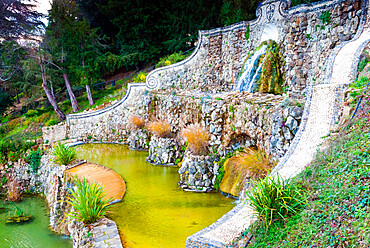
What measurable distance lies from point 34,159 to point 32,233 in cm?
410

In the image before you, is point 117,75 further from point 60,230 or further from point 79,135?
point 60,230

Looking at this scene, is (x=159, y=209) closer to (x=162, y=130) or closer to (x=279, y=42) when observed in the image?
(x=162, y=130)

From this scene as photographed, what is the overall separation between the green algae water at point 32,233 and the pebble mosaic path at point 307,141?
4049 mm

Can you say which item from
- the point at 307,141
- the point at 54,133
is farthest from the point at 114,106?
the point at 307,141

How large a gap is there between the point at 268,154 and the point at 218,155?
66.4 inches

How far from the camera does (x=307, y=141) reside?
4.64m

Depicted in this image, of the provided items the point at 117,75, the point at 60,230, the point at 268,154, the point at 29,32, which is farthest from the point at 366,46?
the point at 29,32

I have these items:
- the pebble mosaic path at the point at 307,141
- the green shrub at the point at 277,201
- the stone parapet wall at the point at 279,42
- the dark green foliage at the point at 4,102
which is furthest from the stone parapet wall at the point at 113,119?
the green shrub at the point at 277,201

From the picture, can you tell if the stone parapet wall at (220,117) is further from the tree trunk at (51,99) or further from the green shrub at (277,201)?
the tree trunk at (51,99)

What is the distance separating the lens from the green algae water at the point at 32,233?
6.30 metres

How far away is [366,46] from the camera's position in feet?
19.3

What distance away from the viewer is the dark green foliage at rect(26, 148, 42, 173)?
10250 mm

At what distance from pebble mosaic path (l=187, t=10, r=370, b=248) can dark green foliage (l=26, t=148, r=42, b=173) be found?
875 cm

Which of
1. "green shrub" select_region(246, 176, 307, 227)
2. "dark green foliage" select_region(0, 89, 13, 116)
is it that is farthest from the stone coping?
"green shrub" select_region(246, 176, 307, 227)
